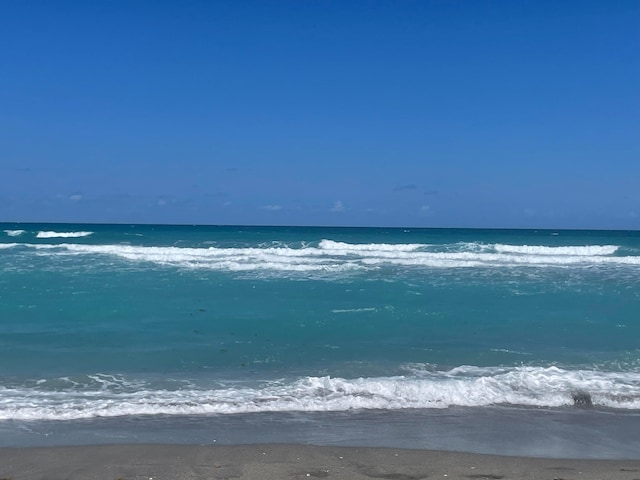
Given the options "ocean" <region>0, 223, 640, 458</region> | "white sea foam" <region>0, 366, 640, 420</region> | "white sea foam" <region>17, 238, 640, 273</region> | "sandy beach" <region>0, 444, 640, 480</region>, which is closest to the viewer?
"sandy beach" <region>0, 444, 640, 480</region>

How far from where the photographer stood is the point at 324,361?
370 inches

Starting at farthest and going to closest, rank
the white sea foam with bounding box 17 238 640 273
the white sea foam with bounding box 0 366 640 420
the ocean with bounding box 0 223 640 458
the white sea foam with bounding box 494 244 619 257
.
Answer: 1. the white sea foam with bounding box 494 244 619 257
2. the white sea foam with bounding box 17 238 640 273
3. the white sea foam with bounding box 0 366 640 420
4. the ocean with bounding box 0 223 640 458

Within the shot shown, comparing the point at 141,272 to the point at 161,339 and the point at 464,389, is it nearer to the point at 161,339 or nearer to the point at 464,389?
the point at 161,339

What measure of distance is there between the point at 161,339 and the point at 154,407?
13.4ft

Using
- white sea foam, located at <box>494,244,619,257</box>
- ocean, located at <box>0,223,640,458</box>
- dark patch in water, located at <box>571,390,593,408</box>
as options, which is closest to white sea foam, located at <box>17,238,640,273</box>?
white sea foam, located at <box>494,244,619,257</box>

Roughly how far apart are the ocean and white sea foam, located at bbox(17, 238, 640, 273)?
13.1 feet

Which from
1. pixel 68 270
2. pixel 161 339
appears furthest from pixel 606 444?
pixel 68 270

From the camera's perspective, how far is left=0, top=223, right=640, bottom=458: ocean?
21.2 ft

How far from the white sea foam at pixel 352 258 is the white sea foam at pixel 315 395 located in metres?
13.7

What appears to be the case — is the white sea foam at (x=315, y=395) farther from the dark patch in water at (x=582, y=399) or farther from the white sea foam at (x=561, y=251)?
the white sea foam at (x=561, y=251)

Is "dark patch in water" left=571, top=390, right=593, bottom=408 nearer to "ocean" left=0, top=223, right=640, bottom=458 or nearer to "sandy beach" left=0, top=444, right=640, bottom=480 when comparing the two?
"ocean" left=0, top=223, right=640, bottom=458

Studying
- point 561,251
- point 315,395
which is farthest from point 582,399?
point 561,251

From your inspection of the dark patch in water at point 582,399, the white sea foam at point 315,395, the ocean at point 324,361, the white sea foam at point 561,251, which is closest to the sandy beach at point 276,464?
the ocean at point 324,361

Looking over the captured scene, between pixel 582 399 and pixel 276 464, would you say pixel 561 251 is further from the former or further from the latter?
pixel 276 464
